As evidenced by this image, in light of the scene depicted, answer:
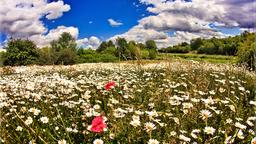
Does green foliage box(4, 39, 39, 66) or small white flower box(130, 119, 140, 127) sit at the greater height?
green foliage box(4, 39, 39, 66)

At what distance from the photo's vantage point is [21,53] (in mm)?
27156

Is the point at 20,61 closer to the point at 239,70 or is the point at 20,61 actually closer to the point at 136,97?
the point at 239,70

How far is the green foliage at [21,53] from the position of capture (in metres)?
25.2

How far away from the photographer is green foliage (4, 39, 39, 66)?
2519cm

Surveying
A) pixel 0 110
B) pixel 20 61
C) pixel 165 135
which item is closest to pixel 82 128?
pixel 165 135

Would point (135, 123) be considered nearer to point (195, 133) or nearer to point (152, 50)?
point (195, 133)

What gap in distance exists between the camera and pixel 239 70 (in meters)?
8.26

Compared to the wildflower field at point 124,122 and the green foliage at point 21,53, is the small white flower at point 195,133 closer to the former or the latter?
the wildflower field at point 124,122

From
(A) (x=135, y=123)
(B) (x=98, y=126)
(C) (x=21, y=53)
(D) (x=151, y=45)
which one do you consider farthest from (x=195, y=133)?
(C) (x=21, y=53)


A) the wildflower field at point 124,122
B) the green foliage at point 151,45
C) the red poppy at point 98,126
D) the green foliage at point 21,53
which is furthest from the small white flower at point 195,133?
the green foliage at point 21,53

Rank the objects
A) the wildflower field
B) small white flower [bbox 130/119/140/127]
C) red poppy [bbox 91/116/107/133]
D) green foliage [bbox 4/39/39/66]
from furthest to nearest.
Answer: green foliage [bbox 4/39/39/66] < small white flower [bbox 130/119/140/127] < the wildflower field < red poppy [bbox 91/116/107/133]

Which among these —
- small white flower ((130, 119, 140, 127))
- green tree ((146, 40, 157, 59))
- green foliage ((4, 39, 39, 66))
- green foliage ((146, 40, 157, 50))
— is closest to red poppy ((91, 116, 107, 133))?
small white flower ((130, 119, 140, 127))

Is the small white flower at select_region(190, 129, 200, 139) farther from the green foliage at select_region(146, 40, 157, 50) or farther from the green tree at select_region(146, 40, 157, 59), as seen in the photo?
the green foliage at select_region(146, 40, 157, 50)

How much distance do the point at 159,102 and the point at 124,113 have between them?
2.41 ft
